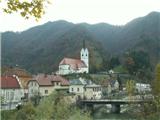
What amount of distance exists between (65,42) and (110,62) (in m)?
44.0

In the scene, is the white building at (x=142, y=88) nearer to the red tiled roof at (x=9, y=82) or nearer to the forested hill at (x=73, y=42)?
the forested hill at (x=73, y=42)

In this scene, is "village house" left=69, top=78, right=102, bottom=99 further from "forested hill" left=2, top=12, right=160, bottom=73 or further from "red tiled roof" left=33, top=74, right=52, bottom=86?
"forested hill" left=2, top=12, right=160, bottom=73

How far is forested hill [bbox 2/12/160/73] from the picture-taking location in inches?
5143

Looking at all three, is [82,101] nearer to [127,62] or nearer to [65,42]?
[127,62]

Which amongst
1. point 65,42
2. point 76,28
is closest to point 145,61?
point 65,42

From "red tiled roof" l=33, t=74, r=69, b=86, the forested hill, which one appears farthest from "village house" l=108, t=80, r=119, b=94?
"red tiled roof" l=33, t=74, r=69, b=86

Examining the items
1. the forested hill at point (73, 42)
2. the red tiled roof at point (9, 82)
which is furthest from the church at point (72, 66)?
the red tiled roof at point (9, 82)

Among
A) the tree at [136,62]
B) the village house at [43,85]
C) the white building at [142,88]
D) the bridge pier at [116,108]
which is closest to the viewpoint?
the bridge pier at [116,108]

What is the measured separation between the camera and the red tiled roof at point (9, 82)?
48.3 meters

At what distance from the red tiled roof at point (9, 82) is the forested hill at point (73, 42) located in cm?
4849

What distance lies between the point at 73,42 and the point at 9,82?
8960 centimetres

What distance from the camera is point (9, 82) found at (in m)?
50.2

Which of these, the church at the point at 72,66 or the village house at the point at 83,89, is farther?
the church at the point at 72,66

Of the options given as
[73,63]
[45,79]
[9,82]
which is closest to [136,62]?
[73,63]
